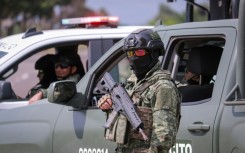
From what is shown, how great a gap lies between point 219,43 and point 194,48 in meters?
0.17

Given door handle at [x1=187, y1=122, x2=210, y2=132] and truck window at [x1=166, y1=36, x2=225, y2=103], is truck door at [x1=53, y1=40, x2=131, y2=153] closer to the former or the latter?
truck window at [x1=166, y1=36, x2=225, y2=103]

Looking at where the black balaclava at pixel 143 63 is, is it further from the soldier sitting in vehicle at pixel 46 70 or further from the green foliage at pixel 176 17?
the green foliage at pixel 176 17

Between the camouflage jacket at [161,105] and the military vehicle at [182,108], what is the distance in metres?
0.41

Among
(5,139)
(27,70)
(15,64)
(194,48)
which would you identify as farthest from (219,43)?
(27,70)

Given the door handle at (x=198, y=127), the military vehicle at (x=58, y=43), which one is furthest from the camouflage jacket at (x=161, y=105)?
the military vehicle at (x=58, y=43)

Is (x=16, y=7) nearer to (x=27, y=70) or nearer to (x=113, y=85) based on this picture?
(x=27, y=70)

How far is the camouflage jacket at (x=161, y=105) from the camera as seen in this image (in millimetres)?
3230

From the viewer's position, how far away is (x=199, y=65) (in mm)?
4340

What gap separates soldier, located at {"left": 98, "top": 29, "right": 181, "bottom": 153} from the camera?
128 inches

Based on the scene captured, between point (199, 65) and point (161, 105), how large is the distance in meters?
1.14

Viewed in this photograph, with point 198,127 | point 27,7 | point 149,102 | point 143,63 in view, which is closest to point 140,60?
point 143,63

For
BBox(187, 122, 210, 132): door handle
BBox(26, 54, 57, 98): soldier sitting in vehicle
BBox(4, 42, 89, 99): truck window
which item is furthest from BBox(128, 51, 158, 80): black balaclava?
BBox(26, 54, 57, 98): soldier sitting in vehicle

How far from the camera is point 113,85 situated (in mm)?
3504

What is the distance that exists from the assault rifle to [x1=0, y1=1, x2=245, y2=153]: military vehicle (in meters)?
0.55
